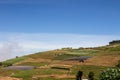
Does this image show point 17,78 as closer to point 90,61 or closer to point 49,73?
point 49,73

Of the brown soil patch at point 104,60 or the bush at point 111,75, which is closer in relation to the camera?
the bush at point 111,75

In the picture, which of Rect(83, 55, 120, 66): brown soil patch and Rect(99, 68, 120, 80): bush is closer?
Rect(99, 68, 120, 80): bush

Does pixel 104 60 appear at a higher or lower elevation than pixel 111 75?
higher

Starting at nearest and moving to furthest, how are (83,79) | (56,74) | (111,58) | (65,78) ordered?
(83,79)
(65,78)
(56,74)
(111,58)

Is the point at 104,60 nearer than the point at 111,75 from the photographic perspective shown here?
No

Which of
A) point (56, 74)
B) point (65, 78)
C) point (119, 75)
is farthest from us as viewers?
point (56, 74)

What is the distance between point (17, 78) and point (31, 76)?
6053 mm

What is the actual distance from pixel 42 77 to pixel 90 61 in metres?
48.4

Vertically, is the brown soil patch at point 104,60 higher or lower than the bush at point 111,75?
higher

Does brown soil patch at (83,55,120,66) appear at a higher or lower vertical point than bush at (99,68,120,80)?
higher

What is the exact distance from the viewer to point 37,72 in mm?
124812

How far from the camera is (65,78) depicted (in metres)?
108

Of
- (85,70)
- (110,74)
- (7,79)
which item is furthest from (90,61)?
(110,74)

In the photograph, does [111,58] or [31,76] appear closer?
[31,76]
